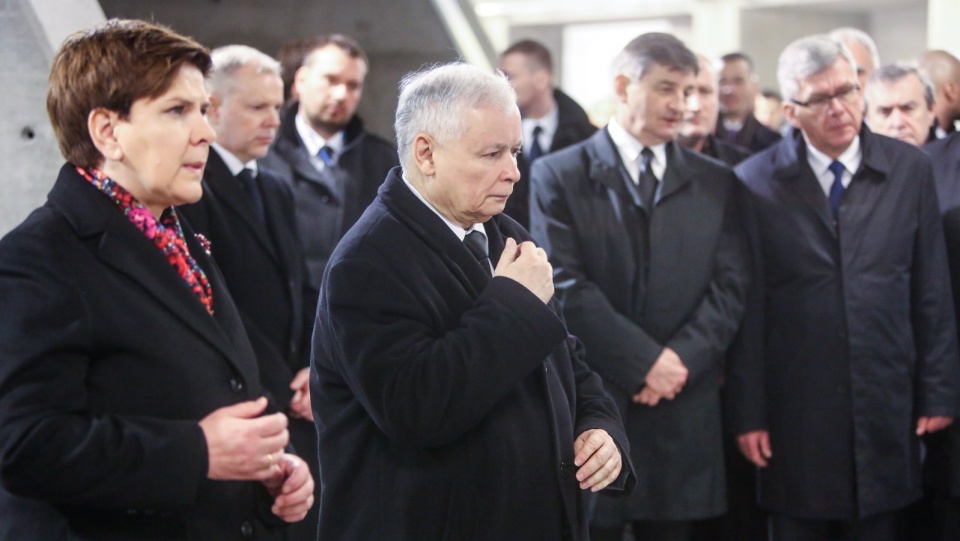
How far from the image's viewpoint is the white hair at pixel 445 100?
2.07 m

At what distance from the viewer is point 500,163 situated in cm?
209

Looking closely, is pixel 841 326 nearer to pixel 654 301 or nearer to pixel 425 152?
pixel 654 301

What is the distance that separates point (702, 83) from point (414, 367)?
287cm

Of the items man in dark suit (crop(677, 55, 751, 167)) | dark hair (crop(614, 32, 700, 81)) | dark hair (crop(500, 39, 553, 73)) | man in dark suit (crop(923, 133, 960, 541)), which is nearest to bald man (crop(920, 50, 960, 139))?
man in dark suit (crop(923, 133, 960, 541))

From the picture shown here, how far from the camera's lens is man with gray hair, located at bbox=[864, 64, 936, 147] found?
4023 millimetres

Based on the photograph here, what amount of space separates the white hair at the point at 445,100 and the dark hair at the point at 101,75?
439mm

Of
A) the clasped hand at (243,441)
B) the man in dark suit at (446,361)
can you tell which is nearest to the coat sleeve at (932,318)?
the man in dark suit at (446,361)

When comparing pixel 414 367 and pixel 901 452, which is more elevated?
pixel 414 367

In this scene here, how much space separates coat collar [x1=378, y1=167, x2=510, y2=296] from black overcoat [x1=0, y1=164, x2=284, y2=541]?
390 mm

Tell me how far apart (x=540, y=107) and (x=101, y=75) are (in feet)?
11.8

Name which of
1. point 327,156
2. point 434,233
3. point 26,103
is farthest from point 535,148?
point 434,233

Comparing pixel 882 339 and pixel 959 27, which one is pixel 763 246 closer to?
pixel 882 339

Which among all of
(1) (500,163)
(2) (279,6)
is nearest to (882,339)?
(1) (500,163)

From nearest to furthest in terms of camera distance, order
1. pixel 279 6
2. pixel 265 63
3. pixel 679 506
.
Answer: pixel 679 506 < pixel 265 63 < pixel 279 6
